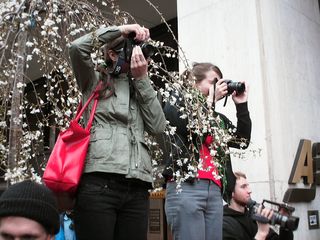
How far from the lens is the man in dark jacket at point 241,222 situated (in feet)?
11.8

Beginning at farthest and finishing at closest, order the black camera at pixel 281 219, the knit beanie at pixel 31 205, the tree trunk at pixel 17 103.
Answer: the black camera at pixel 281 219 → the tree trunk at pixel 17 103 → the knit beanie at pixel 31 205

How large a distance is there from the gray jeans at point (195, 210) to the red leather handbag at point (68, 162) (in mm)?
911

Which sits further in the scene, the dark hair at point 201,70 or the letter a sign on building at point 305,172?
the letter a sign on building at point 305,172

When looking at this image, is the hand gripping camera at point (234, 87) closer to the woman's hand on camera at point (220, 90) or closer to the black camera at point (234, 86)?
the black camera at point (234, 86)

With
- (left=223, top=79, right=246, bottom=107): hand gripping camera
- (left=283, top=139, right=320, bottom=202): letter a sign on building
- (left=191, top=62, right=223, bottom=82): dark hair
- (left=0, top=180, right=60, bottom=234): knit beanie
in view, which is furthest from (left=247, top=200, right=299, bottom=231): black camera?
(left=0, top=180, right=60, bottom=234): knit beanie

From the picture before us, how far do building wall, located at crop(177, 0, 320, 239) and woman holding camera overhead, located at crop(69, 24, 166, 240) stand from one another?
2.43 metres

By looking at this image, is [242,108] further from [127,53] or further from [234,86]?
[127,53]

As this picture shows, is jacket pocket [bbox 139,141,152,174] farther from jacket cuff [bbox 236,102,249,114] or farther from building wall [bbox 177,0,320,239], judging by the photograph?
building wall [bbox 177,0,320,239]

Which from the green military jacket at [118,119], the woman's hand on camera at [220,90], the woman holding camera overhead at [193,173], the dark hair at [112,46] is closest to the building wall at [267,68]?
the woman's hand on camera at [220,90]

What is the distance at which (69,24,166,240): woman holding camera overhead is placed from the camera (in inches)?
83.6

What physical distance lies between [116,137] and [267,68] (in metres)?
3.05

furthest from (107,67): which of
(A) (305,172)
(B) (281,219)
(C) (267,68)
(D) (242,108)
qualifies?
(A) (305,172)

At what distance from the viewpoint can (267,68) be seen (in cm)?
486

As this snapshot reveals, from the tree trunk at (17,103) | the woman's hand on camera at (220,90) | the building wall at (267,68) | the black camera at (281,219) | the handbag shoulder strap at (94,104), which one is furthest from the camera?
the building wall at (267,68)
